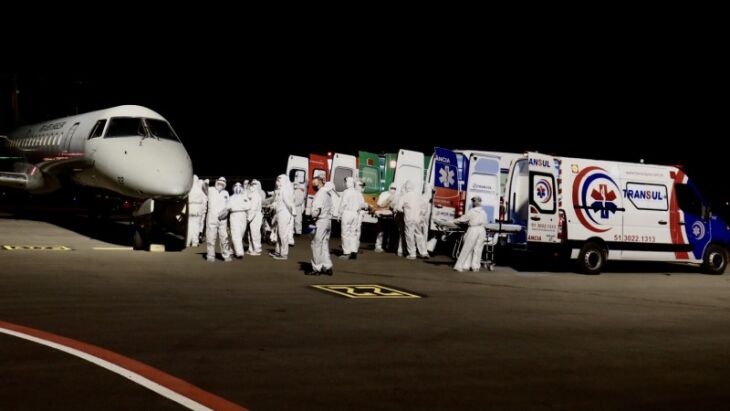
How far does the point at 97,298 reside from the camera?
10508mm

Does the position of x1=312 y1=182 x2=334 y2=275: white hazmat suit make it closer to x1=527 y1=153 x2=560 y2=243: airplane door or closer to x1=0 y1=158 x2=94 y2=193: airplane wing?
x1=527 y1=153 x2=560 y2=243: airplane door

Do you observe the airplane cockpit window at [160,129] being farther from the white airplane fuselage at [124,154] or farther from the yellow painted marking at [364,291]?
the yellow painted marking at [364,291]

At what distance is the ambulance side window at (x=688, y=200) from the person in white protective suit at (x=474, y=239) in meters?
4.63

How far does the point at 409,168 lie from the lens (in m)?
21.8

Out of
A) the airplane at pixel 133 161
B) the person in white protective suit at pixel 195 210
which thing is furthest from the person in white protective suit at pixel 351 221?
the person in white protective suit at pixel 195 210

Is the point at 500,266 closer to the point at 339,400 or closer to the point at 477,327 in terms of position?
the point at 477,327

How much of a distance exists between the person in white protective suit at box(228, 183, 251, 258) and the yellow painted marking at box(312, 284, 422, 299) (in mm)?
4531

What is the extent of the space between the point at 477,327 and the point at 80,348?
448 centimetres

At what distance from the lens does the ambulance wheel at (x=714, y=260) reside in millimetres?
17516

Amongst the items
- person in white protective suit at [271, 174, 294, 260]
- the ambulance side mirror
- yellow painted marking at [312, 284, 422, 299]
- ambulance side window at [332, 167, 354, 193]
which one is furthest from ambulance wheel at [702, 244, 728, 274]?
ambulance side window at [332, 167, 354, 193]

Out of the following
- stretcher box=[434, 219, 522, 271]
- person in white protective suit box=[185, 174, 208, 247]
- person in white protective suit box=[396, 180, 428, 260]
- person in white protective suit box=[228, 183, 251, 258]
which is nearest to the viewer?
stretcher box=[434, 219, 522, 271]

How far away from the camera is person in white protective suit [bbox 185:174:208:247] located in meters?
19.3

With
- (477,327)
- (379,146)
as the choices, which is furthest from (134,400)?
(379,146)

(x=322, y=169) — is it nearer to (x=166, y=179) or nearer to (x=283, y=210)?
(x=283, y=210)
